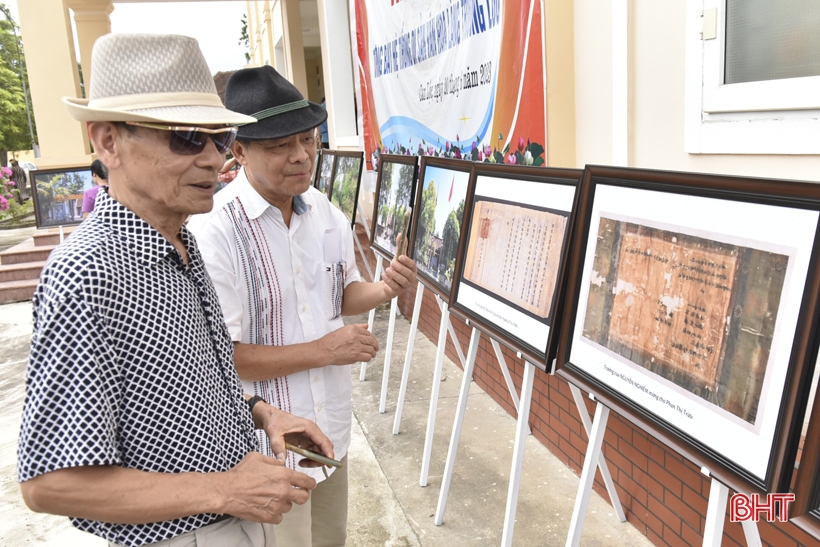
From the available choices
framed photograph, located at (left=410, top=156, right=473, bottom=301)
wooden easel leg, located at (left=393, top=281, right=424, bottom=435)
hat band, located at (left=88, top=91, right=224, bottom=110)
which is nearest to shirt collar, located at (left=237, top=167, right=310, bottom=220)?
hat band, located at (left=88, top=91, right=224, bottom=110)

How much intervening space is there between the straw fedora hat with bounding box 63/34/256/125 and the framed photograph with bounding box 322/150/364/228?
4.08 meters

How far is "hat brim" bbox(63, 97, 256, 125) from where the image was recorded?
1156 millimetres

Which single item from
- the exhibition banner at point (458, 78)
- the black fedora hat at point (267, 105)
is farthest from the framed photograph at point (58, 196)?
the black fedora hat at point (267, 105)

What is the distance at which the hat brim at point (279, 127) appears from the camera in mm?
1941

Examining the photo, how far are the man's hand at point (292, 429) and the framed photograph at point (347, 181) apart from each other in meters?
3.80

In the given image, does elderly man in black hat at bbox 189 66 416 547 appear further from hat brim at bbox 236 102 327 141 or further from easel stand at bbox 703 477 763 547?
easel stand at bbox 703 477 763 547

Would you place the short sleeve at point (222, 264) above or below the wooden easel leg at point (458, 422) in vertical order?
above

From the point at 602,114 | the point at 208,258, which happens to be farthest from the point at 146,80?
the point at 602,114

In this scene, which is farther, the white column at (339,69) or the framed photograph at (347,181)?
the white column at (339,69)

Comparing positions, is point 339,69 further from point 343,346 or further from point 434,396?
point 343,346

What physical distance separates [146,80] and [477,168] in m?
1.62

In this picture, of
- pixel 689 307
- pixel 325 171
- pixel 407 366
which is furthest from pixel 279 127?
pixel 325 171

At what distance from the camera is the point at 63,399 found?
1026 millimetres

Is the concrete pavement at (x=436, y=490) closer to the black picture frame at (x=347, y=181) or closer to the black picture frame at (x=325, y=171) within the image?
the black picture frame at (x=347, y=181)
